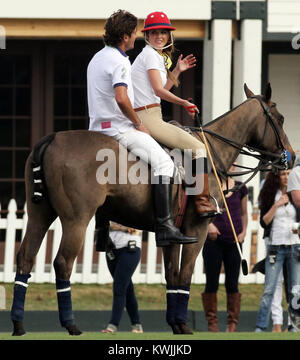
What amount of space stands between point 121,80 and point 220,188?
153cm

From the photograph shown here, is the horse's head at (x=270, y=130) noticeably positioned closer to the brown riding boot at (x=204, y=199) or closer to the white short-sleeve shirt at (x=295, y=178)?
the brown riding boot at (x=204, y=199)

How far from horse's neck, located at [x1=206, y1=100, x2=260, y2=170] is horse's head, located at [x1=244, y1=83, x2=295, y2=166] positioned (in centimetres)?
8

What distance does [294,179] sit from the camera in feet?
38.3

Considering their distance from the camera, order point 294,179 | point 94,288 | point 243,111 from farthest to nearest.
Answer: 1. point 94,288
2. point 294,179
3. point 243,111

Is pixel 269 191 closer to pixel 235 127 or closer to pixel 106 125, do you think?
pixel 235 127

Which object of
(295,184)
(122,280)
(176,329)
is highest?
(295,184)

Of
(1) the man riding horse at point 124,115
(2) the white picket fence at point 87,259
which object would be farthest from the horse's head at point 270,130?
(2) the white picket fence at point 87,259

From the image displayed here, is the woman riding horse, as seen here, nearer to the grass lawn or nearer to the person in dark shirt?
the person in dark shirt

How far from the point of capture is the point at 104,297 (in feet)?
48.5

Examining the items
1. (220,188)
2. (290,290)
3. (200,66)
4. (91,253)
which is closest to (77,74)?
(200,66)

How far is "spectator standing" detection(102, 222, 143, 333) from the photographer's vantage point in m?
11.9

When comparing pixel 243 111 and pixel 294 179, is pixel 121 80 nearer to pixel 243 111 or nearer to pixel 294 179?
pixel 243 111

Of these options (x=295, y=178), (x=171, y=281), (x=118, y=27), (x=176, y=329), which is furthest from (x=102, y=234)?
(x=295, y=178)

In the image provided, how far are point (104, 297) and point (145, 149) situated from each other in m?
5.97
